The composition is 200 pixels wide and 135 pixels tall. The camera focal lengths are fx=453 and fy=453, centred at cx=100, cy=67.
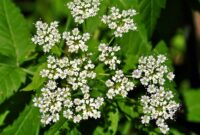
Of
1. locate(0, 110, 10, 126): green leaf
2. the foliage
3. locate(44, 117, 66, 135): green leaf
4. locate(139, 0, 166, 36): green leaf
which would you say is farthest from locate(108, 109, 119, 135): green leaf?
locate(0, 110, 10, 126): green leaf

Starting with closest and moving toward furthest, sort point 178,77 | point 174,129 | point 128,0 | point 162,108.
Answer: point 162,108 → point 128,0 → point 174,129 → point 178,77

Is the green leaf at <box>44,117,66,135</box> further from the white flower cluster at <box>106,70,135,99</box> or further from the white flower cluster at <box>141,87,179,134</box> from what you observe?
the white flower cluster at <box>141,87,179,134</box>

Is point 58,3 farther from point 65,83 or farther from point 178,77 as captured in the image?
point 65,83

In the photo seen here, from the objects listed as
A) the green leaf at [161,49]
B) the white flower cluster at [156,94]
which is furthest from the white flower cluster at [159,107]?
the green leaf at [161,49]

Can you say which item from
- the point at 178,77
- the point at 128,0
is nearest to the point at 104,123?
the point at 128,0

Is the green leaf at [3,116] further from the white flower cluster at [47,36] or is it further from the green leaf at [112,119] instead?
the green leaf at [112,119]

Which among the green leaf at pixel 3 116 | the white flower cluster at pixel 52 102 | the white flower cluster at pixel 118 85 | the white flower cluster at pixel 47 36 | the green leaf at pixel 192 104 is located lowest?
the green leaf at pixel 3 116

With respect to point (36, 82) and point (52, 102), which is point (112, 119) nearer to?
point (52, 102)
